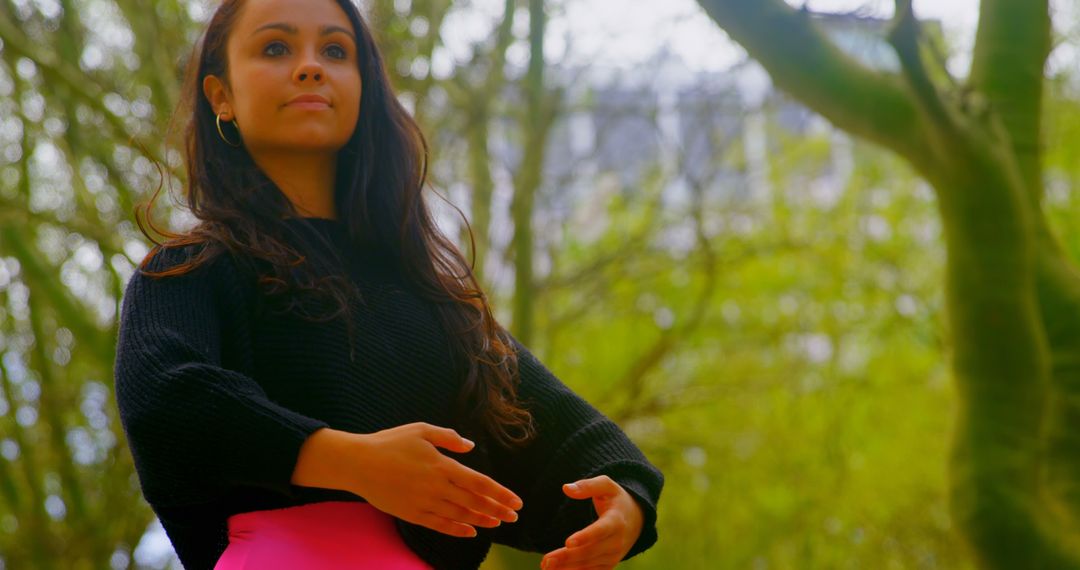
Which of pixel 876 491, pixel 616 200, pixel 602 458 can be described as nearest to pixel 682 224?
pixel 616 200

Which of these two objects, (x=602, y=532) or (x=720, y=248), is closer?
(x=602, y=532)

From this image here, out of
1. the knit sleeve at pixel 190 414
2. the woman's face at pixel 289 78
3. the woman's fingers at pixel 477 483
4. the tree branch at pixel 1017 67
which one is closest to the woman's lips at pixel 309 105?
the woman's face at pixel 289 78

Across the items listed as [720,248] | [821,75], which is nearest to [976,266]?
[821,75]

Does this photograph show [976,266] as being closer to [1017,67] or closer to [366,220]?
[1017,67]

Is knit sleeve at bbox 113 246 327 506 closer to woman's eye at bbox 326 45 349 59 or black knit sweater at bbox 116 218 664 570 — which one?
black knit sweater at bbox 116 218 664 570

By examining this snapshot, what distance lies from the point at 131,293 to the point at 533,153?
4.64m

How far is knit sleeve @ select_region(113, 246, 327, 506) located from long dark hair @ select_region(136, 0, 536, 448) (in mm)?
101

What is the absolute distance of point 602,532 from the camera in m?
1.40

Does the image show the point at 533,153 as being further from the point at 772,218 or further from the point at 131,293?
the point at 131,293

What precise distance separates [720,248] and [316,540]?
19.6ft

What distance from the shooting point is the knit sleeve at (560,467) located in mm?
1527

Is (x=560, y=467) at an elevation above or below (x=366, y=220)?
below

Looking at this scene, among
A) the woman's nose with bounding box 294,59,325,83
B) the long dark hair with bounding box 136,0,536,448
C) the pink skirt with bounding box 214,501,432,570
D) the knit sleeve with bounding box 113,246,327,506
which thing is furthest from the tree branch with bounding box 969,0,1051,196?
the knit sleeve with bounding box 113,246,327,506

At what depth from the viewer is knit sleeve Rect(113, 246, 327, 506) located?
1269 mm
